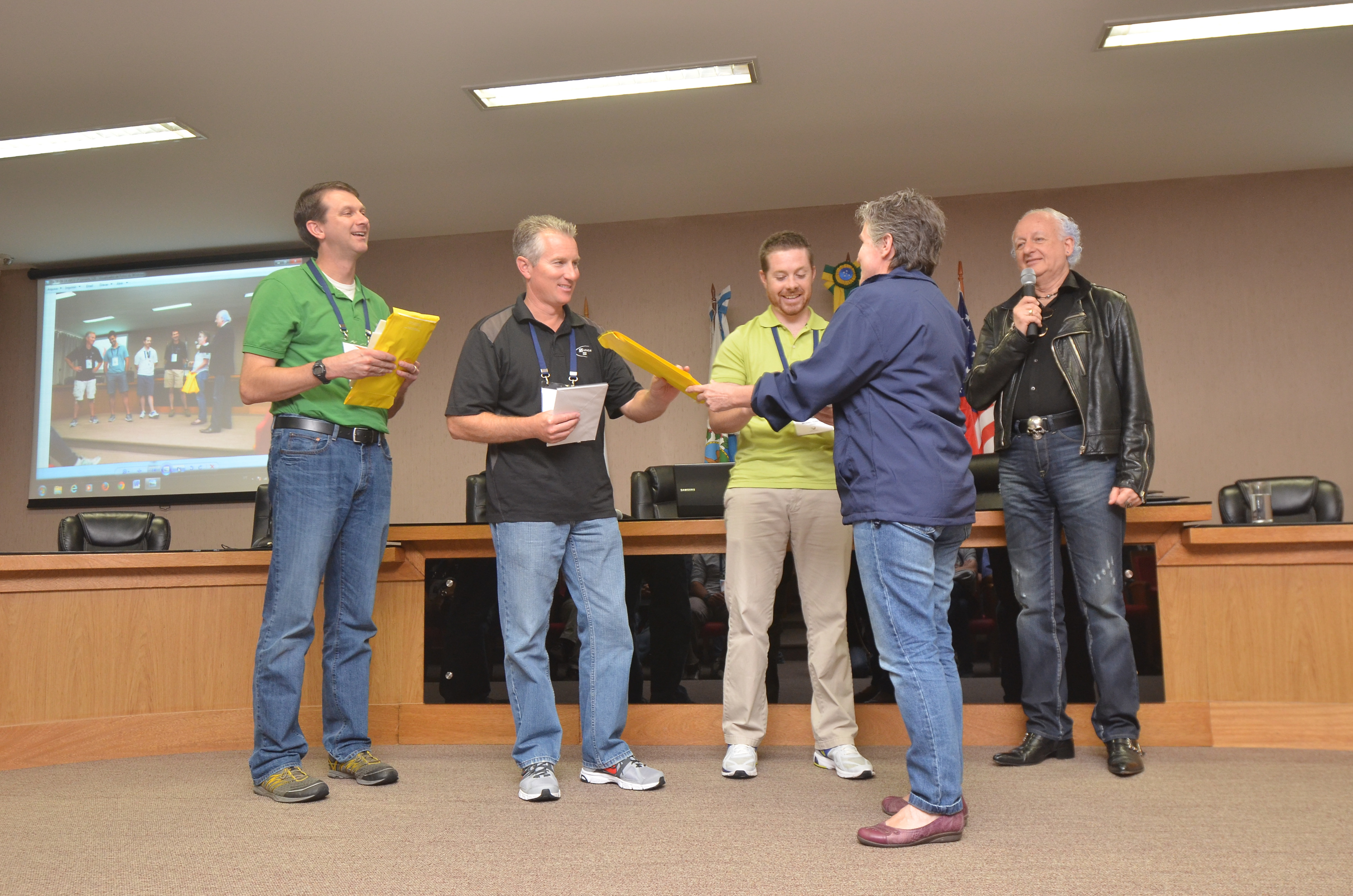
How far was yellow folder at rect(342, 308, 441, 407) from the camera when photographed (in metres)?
2.50

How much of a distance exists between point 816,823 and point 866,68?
3691mm

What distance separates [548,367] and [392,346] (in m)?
0.42

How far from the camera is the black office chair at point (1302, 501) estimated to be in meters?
4.24

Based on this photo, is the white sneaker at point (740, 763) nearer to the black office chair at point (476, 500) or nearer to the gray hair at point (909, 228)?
the gray hair at point (909, 228)

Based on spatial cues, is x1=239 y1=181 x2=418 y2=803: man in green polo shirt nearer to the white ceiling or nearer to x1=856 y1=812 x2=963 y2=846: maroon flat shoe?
x1=856 y1=812 x2=963 y2=846: maroon flat shoe

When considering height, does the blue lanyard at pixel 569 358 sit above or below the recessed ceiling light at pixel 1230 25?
below

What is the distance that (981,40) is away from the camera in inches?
176

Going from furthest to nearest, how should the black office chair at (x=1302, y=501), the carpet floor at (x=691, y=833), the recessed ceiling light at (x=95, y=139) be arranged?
the recessed ceiling light at (x=95, y=139) < the black office chair at (x=1302, y=501) < the carpet floor at (x=691, y=833)

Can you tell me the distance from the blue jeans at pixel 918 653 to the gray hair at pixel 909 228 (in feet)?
2.01

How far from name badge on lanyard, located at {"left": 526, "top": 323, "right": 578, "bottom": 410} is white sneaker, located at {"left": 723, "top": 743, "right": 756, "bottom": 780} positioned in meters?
1.10

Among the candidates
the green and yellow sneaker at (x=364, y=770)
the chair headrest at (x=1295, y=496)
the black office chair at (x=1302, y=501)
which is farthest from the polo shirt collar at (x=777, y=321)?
the chair headrest at (x=1295, y=496)

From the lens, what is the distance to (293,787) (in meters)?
2.49

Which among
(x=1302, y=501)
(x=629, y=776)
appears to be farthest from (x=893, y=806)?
(x=1302, y=501)

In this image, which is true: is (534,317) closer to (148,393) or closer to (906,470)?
(906,470)
